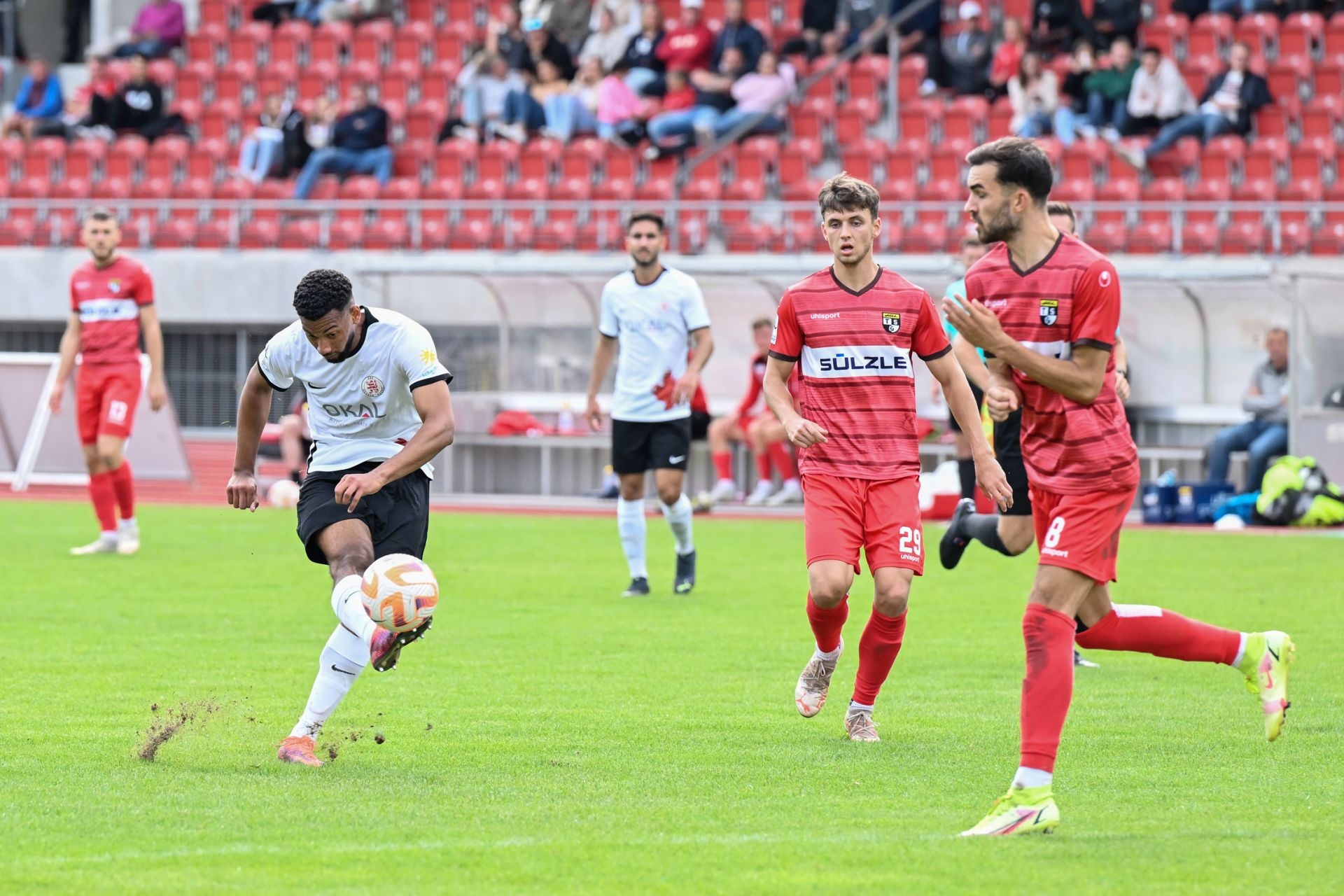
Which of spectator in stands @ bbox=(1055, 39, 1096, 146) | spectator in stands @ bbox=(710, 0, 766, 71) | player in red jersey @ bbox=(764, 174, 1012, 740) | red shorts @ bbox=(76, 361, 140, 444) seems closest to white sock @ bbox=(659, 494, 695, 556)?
Result: red shorts @ bbox=(76, 361, 140, 444)

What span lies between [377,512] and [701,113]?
1855cm

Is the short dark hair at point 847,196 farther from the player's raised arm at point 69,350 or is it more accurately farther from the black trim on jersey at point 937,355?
the player's raised arm at point 69,350

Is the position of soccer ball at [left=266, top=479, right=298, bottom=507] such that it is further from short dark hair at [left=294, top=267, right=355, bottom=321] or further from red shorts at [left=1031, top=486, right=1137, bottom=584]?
red shorts at [left=1031, top=486, right=1137, bottom=584]

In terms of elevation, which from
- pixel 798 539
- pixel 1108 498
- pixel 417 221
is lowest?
pixel 798 539

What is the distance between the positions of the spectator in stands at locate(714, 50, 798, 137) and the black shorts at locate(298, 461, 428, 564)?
60.4 ft

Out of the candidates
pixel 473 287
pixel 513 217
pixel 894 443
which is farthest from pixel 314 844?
pixel 513 217

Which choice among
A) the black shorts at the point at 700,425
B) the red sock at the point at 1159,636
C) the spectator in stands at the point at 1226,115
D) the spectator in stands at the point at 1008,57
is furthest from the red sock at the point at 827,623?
the spectator in stands at the point at 1008,57

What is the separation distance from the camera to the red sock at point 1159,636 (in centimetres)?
610

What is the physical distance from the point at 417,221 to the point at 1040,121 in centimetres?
780

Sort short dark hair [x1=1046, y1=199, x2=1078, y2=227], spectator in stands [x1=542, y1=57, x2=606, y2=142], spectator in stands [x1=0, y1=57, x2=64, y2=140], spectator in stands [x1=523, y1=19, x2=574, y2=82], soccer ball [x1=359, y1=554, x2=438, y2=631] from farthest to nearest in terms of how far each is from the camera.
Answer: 1. spectator in stands [x1=0, y1=57, x2=64, y2=140]
2. spectator in stands [x1=523, y1=19, x2=574, y2=82]
3. spectator in stands [x1=542, y1=57, x2=606, y2=142]
4. short dark hair [x1=1046, y1=199, x2=1078, y2=227]
5. soccer ball [x1=359, y1=554, x2=438, y2=631]

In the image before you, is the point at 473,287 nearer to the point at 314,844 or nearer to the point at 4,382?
the point at 4,382

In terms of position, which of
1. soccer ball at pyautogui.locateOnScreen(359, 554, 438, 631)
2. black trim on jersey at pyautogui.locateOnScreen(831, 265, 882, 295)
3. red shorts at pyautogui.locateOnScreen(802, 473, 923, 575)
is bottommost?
soccer ball at pyautogui.locateOnScreen(359, 554, 438, 631)

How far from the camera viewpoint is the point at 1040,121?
2267cm

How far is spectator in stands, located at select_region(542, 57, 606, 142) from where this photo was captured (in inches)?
1004
